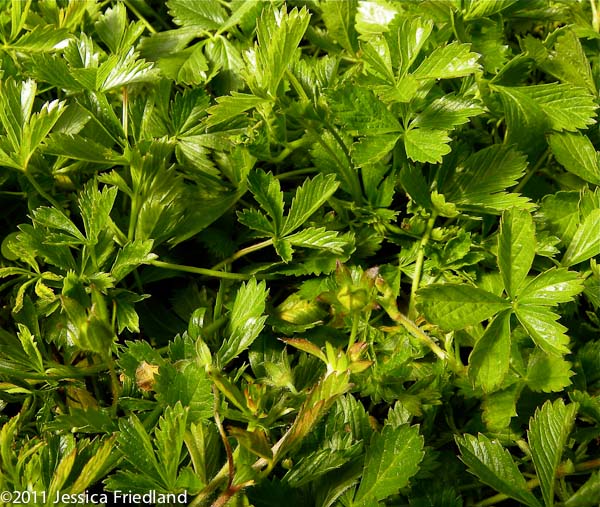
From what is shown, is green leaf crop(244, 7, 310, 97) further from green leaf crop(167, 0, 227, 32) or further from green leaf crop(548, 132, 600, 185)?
green leaf crop(548, 132, 600, 185)

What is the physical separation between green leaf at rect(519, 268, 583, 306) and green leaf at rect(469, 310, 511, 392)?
0.07 metres

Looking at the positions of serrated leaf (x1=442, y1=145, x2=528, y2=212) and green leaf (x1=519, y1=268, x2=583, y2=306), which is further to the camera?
serrated leaf (x1=442, y1=145, x2=528, y2=212)

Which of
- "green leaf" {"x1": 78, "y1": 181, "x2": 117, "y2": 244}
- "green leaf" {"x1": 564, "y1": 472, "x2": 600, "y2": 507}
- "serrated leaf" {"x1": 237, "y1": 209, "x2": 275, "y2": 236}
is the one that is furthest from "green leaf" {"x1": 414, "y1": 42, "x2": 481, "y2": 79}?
"green leaf" {"x1": 564, "y1": 472, "x2": 600, "y2": 507}

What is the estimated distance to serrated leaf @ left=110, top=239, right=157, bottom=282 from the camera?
1.16m

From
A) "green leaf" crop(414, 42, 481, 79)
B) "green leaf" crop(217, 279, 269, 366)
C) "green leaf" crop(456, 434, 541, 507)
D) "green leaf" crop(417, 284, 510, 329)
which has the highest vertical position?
"green leaf" crop(414, 42, 481, 79)

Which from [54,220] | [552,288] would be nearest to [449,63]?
[552,288]

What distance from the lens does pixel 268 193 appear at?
4.08 ft

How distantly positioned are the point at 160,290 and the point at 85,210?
0.23 metres

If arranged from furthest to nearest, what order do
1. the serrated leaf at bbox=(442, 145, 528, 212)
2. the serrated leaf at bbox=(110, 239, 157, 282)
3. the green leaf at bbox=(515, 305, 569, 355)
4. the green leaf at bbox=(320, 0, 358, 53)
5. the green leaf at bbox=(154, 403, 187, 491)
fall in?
1. the green leaf at bbox=(320, 0, 358, 53)
2. the serrated leaf at bbox=(442, 145, 528, 212)
3. the serrated leaf at bbox=(110, 239, 157, 282)
4. the green leaf at bbox=(515, 305, 569, 355)
5. the green leaf at bbox=(154, 403, 187, 491)

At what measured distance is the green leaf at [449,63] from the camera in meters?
1.21

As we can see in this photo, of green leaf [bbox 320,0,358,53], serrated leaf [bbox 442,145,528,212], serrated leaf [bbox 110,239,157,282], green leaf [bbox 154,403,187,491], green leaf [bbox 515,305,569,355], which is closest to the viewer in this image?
green leaf [bbox 154,403,187,491]

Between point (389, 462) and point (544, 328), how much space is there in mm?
331

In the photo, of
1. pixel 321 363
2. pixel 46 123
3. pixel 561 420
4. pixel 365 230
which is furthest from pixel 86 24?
pixel 561 420

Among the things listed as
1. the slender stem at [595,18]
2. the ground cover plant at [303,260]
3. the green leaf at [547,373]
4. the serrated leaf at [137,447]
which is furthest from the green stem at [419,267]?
the slender stem at [595,18]
